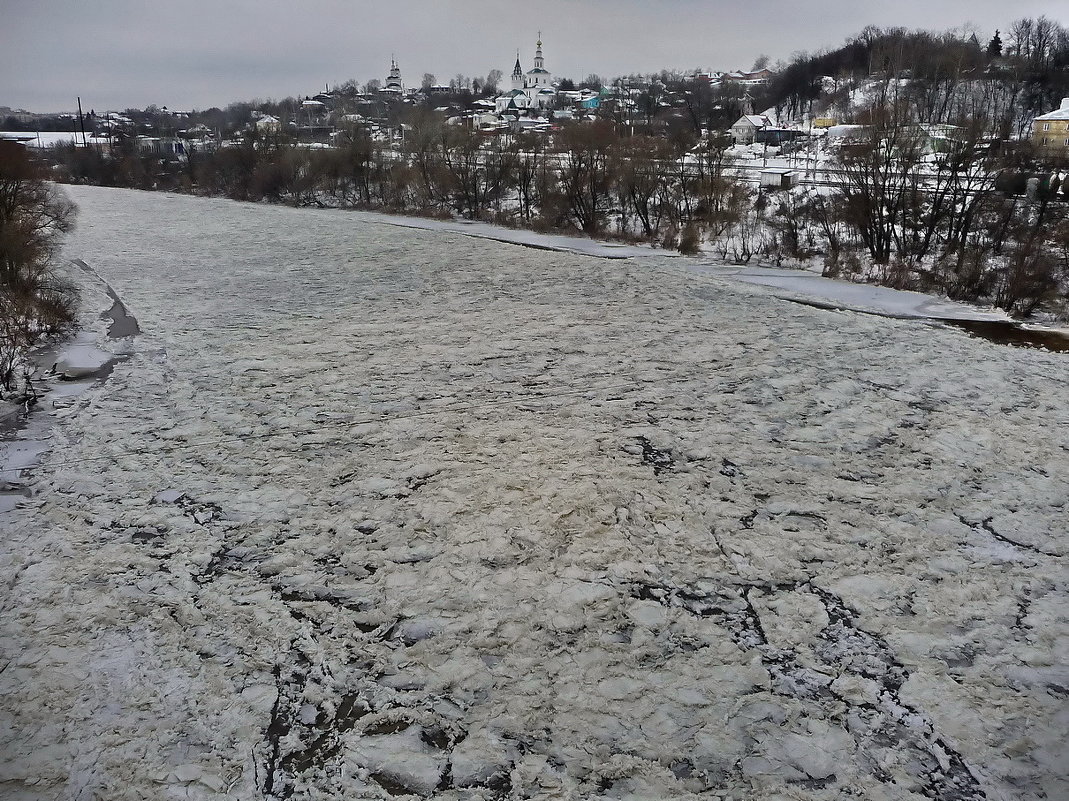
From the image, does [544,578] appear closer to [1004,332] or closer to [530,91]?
[1004,332]

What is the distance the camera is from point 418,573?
461 centimetres

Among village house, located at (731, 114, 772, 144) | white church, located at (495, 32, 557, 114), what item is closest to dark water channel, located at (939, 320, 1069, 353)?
village house, located at (731, 114, 772, 144)

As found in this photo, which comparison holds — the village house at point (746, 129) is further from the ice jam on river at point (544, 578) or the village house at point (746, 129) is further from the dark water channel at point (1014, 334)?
the ice jam on river at point (544, 578)

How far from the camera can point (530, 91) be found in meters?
99.3

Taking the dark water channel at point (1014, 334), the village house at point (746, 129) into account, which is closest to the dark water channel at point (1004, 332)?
the dark water channel at point (1014, 334)

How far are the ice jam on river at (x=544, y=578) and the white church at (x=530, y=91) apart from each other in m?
89.3

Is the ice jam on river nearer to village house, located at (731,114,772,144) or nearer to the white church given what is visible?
village house, located at (731,114,772,144)

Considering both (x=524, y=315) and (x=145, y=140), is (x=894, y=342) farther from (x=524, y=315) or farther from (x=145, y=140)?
(x=145, y=140)

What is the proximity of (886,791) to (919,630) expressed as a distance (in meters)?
1.18

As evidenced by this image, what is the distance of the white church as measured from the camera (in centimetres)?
9425

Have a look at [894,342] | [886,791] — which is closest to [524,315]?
[894,342]

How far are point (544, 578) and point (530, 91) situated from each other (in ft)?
340

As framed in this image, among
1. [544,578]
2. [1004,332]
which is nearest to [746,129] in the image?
[1004,332]

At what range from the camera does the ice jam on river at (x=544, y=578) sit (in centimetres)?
331
